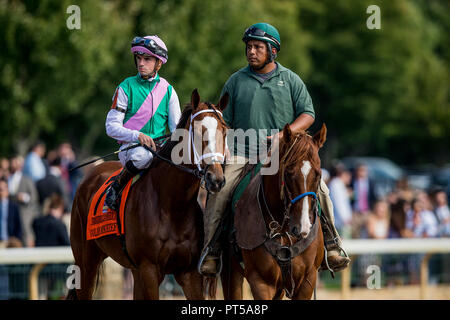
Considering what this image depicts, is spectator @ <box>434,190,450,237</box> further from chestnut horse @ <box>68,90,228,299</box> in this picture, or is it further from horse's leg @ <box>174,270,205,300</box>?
horse's leg @ <box>174,270,205,300</box>

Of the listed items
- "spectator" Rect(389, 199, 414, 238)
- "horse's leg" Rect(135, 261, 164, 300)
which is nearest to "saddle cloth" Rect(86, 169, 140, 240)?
"horse's leg" Rect(135, 261, 164, 300)

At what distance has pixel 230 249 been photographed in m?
7.51

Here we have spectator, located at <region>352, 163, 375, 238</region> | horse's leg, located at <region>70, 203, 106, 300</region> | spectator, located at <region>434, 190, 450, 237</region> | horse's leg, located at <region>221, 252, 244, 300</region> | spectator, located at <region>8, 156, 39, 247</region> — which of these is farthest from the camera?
spectator, located at <region>352, 163, 375, 238</region>

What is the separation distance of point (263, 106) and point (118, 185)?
5.09 feet

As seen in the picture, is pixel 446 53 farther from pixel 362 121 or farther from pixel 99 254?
pixel 99 254

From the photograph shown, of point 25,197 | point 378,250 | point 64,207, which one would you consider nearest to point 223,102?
point 378,250

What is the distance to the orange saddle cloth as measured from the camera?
307 inches

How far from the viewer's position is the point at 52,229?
40.0 feet

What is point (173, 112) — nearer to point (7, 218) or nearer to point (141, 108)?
point (141, 108)

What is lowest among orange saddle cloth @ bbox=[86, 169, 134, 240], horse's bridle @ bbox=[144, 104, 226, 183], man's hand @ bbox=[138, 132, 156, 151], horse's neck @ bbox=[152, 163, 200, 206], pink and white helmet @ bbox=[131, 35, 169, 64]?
orange saddle cloth @ bbox=[86, 169, 134, 240]

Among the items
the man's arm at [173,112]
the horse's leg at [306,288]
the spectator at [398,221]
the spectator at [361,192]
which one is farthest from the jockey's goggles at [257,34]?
the spectator at [361,192]

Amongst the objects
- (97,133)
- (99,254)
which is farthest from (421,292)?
(97,133)

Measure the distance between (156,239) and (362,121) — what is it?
37.6 m

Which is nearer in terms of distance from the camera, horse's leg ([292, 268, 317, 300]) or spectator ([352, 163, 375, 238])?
horse's leg ([292, 268, 317, 300])
